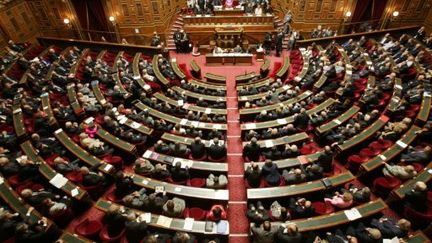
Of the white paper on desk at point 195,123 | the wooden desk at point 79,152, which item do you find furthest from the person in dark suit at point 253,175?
the wooden desk at point 79,152

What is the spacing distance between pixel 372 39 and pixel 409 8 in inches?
121

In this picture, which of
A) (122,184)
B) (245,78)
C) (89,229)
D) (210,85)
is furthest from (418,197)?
(210,85)

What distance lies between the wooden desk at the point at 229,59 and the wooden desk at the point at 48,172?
8.58 metres

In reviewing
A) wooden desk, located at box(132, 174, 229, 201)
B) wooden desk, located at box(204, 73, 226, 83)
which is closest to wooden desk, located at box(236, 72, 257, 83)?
wooden desk, located at box(204, 73, 226, 83)

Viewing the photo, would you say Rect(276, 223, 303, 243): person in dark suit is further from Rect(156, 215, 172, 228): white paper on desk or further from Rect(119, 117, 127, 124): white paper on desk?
Rect(119, 117, 127, 124): white paper on desk

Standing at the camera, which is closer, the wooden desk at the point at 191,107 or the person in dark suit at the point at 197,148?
the person in dark suit at the point at 197,148

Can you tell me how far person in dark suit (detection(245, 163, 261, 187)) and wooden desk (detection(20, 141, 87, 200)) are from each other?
151 inches

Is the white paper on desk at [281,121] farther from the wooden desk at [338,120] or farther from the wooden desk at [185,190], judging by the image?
the wooden desk at [185,190]

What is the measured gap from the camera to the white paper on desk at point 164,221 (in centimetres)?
554

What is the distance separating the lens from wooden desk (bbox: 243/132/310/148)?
763cm

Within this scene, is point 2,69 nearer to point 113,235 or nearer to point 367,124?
point 113,235

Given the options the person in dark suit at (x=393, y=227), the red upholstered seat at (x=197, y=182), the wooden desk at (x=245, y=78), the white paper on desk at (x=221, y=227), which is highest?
the wooden desk at (x=245, y=78)

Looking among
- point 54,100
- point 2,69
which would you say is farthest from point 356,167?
point 2,69

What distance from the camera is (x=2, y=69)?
10938mm
